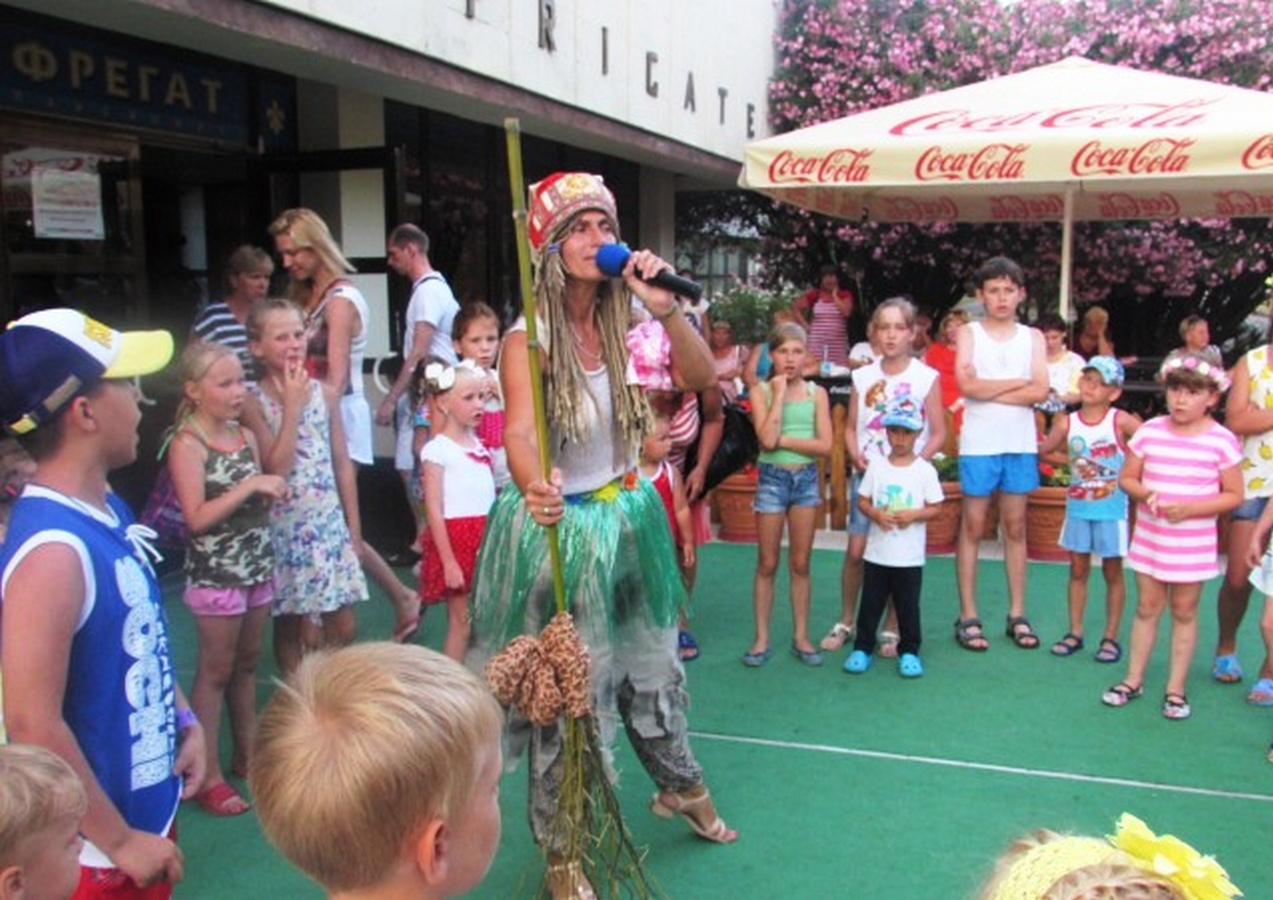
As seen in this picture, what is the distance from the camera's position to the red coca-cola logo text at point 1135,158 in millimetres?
5809

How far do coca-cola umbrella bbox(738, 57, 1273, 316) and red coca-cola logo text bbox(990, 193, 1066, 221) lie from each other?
44.6 inches

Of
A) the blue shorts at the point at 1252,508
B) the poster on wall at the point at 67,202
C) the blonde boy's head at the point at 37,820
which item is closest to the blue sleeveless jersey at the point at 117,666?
the blonde boy's head at the point at 37,820

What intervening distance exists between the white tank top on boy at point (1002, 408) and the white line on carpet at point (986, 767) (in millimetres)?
1673

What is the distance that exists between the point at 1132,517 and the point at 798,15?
7112 millimetres

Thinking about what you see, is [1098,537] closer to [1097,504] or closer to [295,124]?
[1097,504]

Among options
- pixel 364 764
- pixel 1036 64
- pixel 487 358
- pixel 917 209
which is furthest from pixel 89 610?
pixel 1036 64

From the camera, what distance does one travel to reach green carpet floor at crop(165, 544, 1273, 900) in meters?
3.26

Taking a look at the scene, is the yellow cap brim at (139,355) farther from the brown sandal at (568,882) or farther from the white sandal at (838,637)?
the white sandal at (838,637)

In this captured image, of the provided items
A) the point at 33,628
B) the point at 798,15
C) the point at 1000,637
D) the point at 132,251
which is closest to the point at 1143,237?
the point at 798,15

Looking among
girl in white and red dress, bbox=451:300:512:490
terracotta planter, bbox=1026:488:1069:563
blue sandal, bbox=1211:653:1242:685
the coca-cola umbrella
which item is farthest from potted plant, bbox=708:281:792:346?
blue sandal, bbox=1211:653:1242:685

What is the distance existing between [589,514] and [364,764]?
1.77m

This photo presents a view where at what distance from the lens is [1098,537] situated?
16.5 feet

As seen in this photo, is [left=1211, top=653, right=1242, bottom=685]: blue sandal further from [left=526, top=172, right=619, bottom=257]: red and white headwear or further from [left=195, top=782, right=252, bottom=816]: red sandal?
[left=195, top=782, right=252, bottom=816]: red sandal

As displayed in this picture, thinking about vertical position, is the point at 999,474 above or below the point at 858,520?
above
